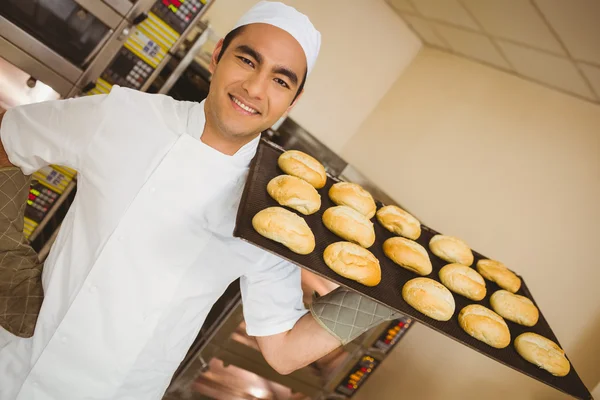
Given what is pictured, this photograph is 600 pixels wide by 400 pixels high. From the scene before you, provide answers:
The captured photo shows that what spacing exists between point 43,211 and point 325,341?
77.3 inches

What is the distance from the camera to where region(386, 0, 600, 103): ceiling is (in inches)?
82.3

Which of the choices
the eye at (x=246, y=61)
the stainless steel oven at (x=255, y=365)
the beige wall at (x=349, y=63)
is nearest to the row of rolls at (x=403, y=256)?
the eye at (x=246, y=61)

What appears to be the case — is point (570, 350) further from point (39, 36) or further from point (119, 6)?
point (39, 36)

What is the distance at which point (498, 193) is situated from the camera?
2812 millimetres

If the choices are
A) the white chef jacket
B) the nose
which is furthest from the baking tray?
the nose

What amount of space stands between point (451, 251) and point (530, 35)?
171 centimetres

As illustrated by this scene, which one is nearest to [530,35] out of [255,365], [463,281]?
[463,281]

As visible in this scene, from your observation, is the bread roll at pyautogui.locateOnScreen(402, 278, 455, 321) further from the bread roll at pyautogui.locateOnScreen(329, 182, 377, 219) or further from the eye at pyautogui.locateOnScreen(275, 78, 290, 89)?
the eye at pyautogui.locateOnScreen(275, 78, 290, 89)

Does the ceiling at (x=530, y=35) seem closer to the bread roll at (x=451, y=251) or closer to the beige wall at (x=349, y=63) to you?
the beige wall at (x=349, y=63)

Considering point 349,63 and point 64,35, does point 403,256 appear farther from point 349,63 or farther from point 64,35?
point 349,63

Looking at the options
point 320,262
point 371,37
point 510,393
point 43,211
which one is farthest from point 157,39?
point 510,393

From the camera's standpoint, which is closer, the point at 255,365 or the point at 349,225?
the point at 349,225

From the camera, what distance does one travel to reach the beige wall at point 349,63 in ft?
Result: 11.7

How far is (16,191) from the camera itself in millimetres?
1344
